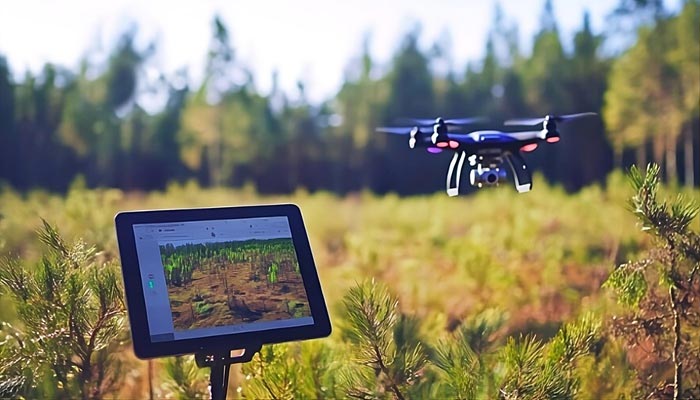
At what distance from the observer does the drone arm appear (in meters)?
1.80

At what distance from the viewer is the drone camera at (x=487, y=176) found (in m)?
1.76

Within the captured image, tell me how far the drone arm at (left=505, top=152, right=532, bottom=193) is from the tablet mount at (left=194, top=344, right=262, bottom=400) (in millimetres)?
697

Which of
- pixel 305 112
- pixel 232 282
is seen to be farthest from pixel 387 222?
pixel 232 282

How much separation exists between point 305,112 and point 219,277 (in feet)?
37.9

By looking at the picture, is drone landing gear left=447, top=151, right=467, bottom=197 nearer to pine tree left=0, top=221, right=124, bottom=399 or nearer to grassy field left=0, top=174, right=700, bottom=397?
grassy field left=0, top=174, right=700, bottom=397

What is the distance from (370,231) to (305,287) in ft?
25.1

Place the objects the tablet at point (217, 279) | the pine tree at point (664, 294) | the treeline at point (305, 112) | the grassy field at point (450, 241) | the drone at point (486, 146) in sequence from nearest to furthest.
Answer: the tablet at point (217, 279), the drone at point (486, 146), the pine tree at point (664, 294), the grassy field at point (450, 241), the treeline at point (305, 112)

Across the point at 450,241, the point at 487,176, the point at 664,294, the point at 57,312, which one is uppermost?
the point at 487,176

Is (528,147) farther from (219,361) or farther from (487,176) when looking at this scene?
(219,361)

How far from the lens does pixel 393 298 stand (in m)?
1.86

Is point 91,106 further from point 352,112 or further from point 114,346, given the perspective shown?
point 114,346

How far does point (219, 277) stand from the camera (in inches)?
62.1

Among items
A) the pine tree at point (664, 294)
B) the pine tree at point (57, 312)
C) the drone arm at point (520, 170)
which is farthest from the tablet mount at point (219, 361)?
the pine tree at point (664, 294)

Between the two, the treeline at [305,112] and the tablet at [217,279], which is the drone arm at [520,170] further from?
the treeline at [305,112]
